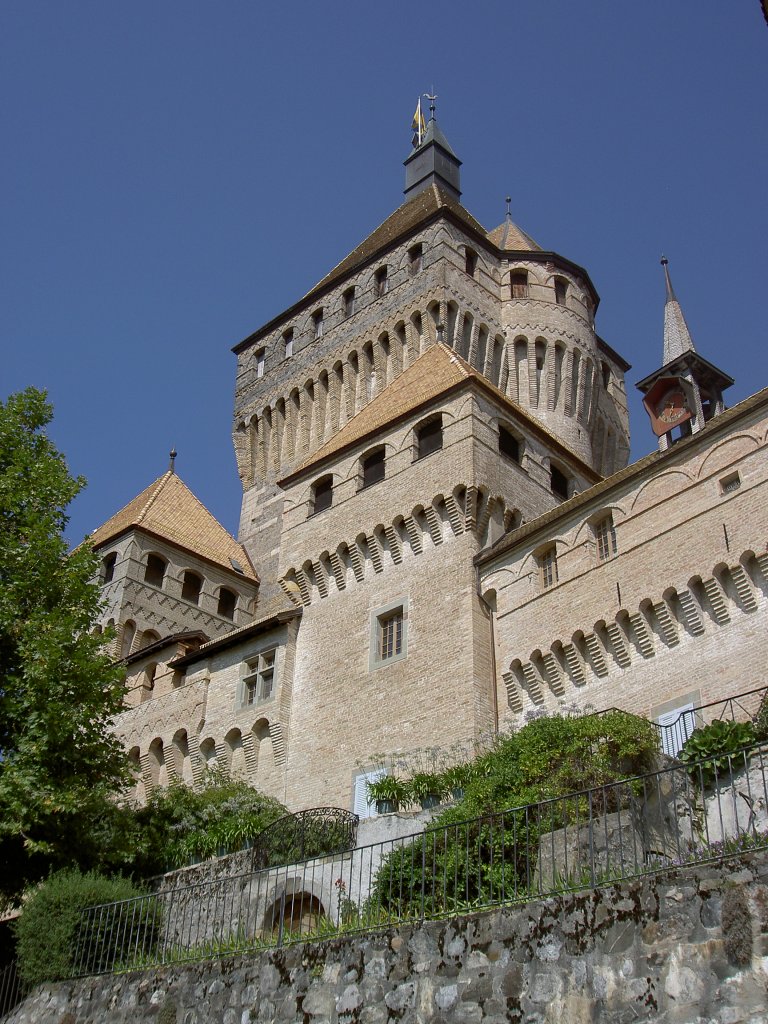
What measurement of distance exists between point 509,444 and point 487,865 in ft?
51.6

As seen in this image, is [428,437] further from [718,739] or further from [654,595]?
[718,739]

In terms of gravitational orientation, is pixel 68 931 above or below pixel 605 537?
below

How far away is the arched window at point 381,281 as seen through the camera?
39.8 metres

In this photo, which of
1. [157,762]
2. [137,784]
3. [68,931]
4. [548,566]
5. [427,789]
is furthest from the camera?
[157,762]

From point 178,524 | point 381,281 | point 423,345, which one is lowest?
point 178,524

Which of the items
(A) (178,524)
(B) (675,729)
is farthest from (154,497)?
(B) (675,729)

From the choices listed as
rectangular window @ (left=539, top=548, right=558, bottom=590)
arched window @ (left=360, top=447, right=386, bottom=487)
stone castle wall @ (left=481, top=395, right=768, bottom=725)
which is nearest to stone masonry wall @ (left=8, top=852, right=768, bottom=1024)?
stone castle wall @ (left=481, top=395, right=768, bottom=725)

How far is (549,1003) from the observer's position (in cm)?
968

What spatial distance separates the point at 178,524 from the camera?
125 ft

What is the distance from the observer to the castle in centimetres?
2031

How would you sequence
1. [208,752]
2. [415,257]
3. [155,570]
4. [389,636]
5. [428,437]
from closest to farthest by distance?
[389,636]
[428,437]
[208,752]
[155,570]
[415,257]

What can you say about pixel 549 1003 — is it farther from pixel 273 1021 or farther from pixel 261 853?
pixel 261 853

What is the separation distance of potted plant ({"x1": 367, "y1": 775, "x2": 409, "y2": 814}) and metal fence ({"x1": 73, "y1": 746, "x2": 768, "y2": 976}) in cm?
305

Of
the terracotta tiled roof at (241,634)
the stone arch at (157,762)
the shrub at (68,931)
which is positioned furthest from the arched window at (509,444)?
the shrub at (68,931)
